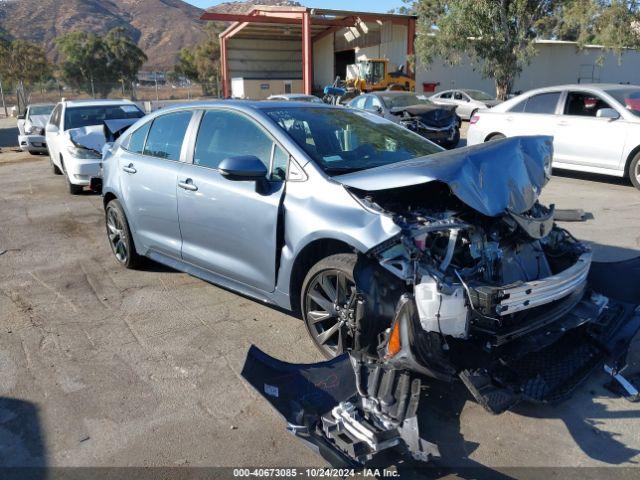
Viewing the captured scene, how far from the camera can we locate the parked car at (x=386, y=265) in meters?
2.89

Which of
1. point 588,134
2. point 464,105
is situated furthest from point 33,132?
point 464,105

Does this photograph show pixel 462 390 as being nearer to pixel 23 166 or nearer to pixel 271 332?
pixel 271 332

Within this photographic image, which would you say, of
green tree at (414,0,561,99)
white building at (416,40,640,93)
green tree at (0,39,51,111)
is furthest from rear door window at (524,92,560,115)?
green tree at (0,39,51,111)

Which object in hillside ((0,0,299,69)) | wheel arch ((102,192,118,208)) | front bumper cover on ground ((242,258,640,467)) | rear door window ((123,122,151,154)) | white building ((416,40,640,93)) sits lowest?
front bumper cover on ground ((242,258,640,467))

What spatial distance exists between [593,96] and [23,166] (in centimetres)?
1414

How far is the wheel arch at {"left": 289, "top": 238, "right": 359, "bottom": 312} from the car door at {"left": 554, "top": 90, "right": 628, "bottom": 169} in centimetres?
723

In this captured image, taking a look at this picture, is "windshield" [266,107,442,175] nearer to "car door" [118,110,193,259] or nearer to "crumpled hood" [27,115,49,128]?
"car door" [118,110,193,259]

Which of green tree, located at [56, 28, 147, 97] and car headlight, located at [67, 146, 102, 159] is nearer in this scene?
car headlight, located at [67, 146, 102, 159]

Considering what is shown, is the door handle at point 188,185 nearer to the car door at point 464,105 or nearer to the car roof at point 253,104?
the car roof at point 253,104

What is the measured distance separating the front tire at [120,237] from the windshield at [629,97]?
26.0ft

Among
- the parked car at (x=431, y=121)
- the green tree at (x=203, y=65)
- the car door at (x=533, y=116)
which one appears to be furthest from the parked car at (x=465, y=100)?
the green tree at (x=203, y=65)

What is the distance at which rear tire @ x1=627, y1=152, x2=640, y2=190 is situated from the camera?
28.6 ft

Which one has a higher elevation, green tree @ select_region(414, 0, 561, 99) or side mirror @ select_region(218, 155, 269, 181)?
green tree @ select_region(414, 0, 561, 99)

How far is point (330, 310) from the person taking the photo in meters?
3.54
